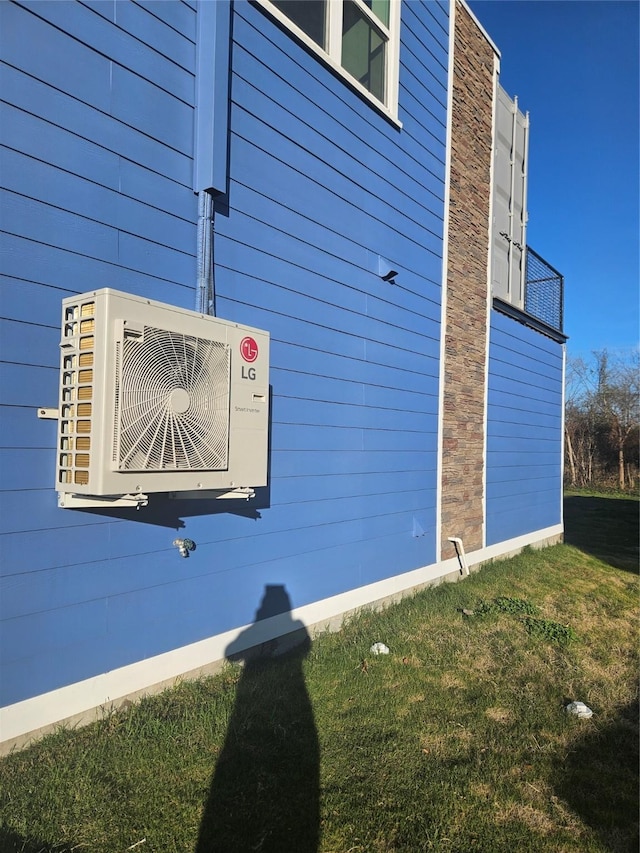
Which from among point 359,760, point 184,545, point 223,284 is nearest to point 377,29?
point 223,284

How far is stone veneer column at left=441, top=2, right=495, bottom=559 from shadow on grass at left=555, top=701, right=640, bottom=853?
3.26 m

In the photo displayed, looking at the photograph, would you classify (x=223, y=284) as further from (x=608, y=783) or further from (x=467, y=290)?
(x=467, y=290)

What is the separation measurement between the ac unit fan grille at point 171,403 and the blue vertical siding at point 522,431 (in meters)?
5.34

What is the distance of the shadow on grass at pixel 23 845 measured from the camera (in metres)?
2.08

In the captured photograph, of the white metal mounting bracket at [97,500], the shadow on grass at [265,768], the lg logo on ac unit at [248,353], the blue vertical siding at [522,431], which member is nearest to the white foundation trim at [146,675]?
the shadow on grass at [265,768]

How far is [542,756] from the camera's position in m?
2.97

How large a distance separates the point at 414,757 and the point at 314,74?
4815mm

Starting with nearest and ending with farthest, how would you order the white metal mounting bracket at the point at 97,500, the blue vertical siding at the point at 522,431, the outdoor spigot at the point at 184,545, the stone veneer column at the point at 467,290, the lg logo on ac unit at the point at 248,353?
the white metal mounting bracket at the point at 97,500 < the lg logo on ac unit at the point at 248,353 < the outdoor spigot at the point at 184,545 < the stone veneer column at the point at 467,290 < the blue vertical siding at the point at 522,431

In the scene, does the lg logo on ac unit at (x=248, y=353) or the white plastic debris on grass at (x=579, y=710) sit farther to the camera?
the white plastic debris on grass at (x=579, y=710)

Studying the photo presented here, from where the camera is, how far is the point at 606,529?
39.2 ft

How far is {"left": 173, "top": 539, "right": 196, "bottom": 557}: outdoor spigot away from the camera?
3389 mm

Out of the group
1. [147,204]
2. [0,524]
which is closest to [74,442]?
[0,524]

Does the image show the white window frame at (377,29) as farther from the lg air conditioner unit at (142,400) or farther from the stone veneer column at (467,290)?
the lg air conditioner unit at (142,400)

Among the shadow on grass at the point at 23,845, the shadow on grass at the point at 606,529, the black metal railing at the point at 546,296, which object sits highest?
the black metal railing at the point at 546,296
